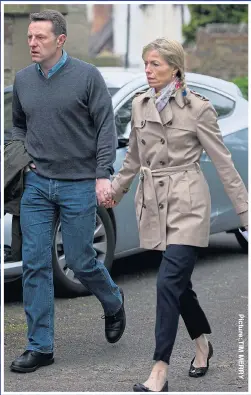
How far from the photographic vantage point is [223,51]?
24.8 meters

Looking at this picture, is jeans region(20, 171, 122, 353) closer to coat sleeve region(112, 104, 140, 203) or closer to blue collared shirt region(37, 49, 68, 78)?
coat sleeve region(112, 104, 140, 203)

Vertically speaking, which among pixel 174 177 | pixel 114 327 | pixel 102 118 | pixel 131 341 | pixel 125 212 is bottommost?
pixel 131 341

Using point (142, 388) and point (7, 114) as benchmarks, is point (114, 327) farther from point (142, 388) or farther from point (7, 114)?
point (7, 114)

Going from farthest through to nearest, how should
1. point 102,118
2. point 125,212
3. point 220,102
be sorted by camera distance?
point 220,102 < point 125,212 < point 102,118

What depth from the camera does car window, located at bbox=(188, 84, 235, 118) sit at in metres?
9.31

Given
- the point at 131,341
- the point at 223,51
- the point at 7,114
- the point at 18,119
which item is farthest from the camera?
the point at 223,51

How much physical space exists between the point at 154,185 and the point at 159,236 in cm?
27

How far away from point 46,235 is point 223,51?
63.1ft

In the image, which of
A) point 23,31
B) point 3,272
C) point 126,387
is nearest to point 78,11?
point 23,31

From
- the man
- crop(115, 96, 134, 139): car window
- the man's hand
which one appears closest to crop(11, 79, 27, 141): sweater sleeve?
the man

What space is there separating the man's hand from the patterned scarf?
1.82 feet

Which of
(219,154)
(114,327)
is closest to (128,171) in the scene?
(219,154)

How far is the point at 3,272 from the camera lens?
24.6 feet

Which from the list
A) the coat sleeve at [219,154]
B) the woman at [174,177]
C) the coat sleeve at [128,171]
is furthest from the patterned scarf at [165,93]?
the coat sleeve at [128,171]
